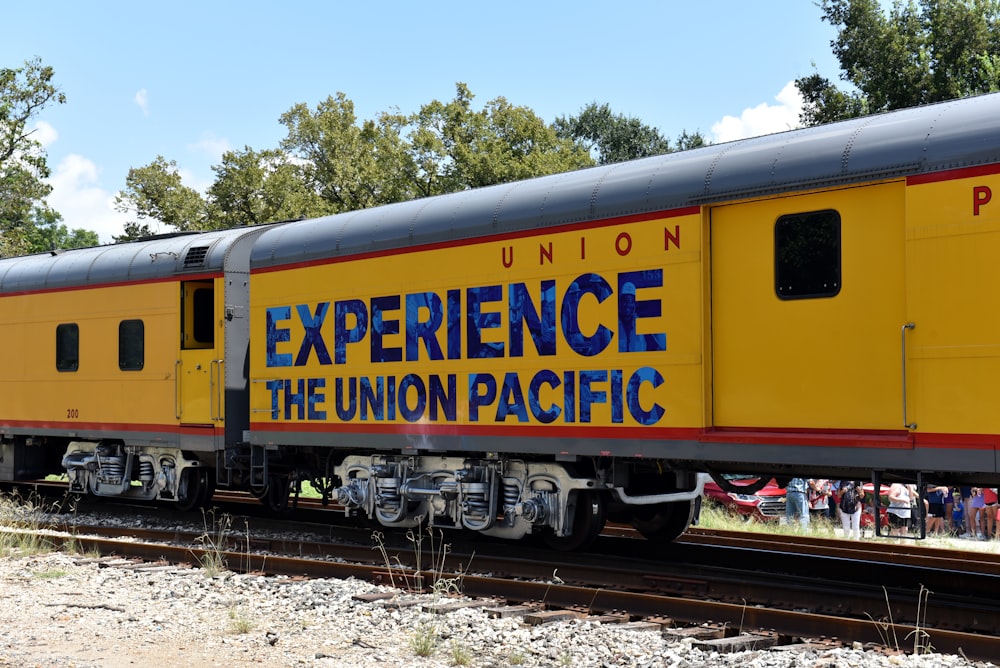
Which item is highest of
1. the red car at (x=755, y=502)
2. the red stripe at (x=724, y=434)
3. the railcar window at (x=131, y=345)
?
the railcar window at (x=131, y=345)

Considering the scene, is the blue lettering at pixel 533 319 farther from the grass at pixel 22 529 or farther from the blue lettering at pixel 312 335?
the grass at pixel 22 529

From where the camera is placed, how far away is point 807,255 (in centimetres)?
899

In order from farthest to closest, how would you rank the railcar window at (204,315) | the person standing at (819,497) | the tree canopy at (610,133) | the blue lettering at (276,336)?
the tree canopy at (610,133) < the person standing at (819,497) < the railcar window at (204,315) < the blue lettering at (276,336)

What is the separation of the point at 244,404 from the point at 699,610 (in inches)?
319

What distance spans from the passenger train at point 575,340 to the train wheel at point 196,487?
0.11ft

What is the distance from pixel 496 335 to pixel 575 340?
1059mm

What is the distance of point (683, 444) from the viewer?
31.9 ft

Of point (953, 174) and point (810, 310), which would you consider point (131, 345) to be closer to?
point (810, 310)

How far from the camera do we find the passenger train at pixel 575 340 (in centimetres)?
827

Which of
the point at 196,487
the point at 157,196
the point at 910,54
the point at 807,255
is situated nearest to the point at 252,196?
the point at 157,196

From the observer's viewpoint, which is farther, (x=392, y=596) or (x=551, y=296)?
(x=551, y=296)

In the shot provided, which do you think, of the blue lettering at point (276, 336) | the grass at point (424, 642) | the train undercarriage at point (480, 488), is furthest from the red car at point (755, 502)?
the grass at point (424, 642)

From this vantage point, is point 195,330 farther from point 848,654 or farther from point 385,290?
point 848,654

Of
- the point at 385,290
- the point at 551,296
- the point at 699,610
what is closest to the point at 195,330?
the point at 385,290
